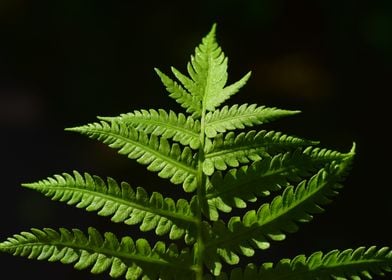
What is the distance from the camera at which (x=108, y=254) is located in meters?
1.52

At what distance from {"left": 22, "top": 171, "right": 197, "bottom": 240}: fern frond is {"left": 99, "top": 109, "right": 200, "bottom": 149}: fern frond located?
15 cm

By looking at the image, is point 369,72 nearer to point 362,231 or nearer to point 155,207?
point 362,231

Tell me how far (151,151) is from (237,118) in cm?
23

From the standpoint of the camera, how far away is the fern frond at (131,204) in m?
1.54

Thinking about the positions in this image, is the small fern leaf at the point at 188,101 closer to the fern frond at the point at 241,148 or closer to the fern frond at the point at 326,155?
the fern frond at the point at 241,148

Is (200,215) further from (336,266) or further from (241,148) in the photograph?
(336,266)

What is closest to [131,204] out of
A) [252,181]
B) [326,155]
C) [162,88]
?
[252,181]

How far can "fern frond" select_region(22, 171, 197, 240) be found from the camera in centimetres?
154

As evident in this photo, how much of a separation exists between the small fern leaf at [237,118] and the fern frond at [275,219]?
0.19 meters

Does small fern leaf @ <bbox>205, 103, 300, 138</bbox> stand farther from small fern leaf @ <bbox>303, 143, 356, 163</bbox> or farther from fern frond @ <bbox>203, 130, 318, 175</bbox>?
small fern leaf @ <bbox>303, 143, 356, 163</bbox>

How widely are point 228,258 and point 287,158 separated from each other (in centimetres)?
27

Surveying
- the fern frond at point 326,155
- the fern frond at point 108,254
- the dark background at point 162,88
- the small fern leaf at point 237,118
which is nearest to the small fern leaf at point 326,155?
the fern frond at point 326,155

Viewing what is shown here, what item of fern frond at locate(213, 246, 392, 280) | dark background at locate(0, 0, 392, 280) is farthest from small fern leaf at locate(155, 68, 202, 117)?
dark background at locate(0, 0, 392, 280)

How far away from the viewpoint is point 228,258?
1552 millimetres
